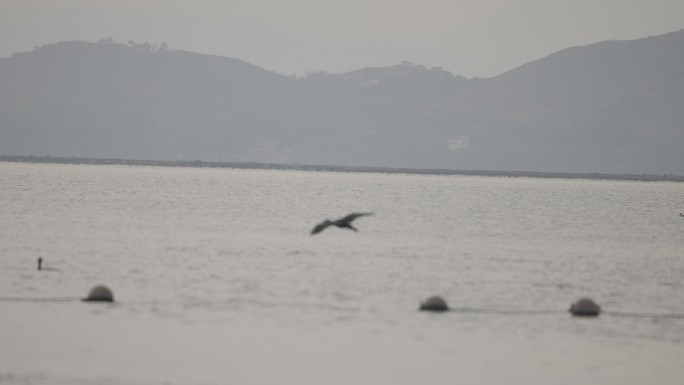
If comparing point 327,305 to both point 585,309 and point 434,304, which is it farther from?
point 585,309

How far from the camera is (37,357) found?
99.8ft

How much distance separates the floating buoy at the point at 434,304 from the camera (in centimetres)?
4019

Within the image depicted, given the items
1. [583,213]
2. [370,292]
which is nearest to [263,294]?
[370,292]

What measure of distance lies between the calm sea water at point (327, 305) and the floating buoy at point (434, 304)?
29cm

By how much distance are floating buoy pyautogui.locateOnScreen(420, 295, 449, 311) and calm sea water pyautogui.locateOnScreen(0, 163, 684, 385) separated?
11.4 inches

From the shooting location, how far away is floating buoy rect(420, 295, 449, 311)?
4019 cm

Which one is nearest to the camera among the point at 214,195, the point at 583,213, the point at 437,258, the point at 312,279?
the point at 312,279

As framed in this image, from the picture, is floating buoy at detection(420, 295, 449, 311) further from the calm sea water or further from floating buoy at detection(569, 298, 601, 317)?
floating buoy at detection(569, 298, 601, 317)

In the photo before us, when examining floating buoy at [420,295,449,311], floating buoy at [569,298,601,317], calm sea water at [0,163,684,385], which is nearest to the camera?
calm sea water at [0,163,684,385]

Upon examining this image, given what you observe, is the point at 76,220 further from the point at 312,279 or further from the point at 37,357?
the point at 37,357

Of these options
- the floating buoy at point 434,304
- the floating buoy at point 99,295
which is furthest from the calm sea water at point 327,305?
the floating buoy at point 99,295

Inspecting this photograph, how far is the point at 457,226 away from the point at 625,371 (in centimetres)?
5963

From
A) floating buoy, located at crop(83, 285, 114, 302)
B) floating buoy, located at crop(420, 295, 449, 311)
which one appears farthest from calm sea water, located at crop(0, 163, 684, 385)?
floating buoy, located at crop(83, 285, 114, 302)

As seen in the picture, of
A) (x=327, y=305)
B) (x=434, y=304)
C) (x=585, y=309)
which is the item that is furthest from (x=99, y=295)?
(x=585, y=309)
